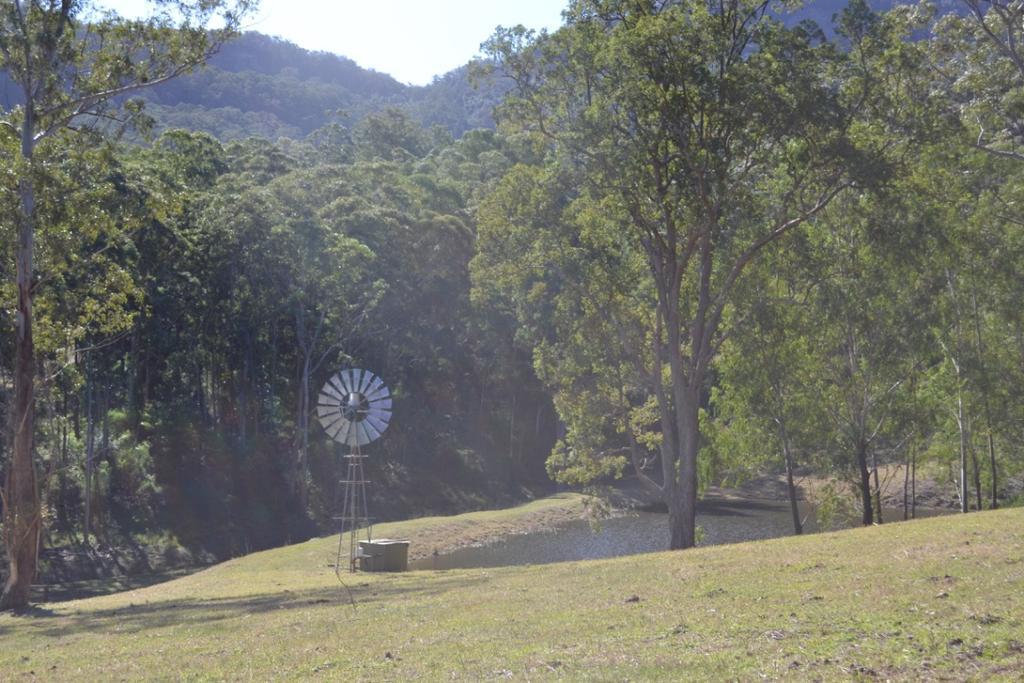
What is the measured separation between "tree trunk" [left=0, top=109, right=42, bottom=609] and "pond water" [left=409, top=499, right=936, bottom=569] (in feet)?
58.1

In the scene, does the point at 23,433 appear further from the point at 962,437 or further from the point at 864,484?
the point at 962,437

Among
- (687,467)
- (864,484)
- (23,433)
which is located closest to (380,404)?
(687,467)

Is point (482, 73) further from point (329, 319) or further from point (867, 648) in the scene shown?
point (329, 319)

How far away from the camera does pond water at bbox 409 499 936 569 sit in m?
38.8

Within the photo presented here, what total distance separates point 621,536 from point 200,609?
27.4m

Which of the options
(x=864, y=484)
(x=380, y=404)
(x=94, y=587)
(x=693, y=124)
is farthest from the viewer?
(x=94, y=587)

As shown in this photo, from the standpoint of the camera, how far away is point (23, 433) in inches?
849

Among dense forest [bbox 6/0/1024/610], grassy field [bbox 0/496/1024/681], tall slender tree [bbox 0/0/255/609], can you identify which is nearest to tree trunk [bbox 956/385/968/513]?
dense forest [bbox 6/0/1024/610]

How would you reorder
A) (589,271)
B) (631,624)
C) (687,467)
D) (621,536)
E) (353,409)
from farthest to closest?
(621,536) < (353,409) < (589,271) < (687,467) < (631,624)

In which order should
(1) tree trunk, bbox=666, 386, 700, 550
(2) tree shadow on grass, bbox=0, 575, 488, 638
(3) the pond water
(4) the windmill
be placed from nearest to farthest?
(2) tree shadow on grass, bbox=0, 575, 488, 638, (1) tree trunk, bbox=666, 386, 700, 550, (4) the windmill, (3) the pond water

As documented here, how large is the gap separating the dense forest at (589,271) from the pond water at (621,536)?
3190 millimetres

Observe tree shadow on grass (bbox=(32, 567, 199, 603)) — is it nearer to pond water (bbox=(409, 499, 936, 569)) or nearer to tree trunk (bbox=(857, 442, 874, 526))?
pond water (bbox=(409, 499, 936, 569))

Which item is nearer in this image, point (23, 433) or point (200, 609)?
point (200, 609)

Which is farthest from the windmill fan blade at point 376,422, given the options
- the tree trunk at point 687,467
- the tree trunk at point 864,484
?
the tree trunk at point 864,484
